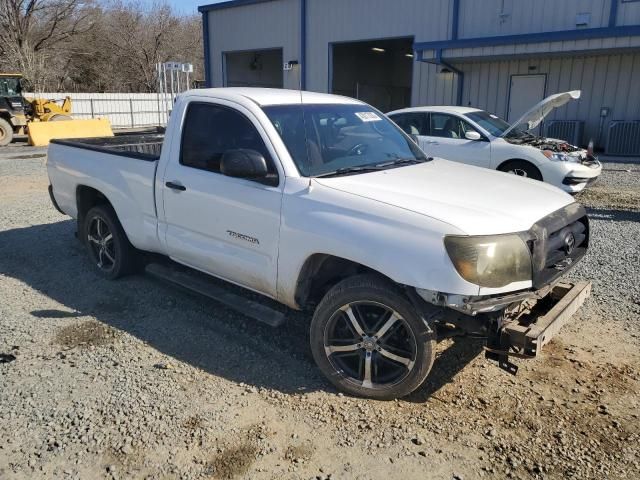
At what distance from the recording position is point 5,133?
2166cm

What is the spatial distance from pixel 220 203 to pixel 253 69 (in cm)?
2863

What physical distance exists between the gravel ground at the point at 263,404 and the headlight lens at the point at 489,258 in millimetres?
932

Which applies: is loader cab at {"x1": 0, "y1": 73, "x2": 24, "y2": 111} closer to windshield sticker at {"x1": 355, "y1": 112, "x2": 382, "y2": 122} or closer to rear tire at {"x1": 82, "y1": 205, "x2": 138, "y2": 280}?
rear tire at {"x1": 82, "y1": 205, "x2": 138, "y2": 280}

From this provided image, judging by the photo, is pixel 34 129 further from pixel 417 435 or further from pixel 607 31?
pixel 417 435

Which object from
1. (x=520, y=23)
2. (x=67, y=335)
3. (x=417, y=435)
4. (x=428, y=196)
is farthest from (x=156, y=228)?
(x=520, y=23)

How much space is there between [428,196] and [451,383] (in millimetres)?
1325

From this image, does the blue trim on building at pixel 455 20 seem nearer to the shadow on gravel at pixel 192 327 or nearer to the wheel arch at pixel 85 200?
the wheel arch at pixel 85 200

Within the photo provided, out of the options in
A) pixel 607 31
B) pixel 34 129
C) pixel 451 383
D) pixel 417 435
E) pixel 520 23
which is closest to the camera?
pixel 417 435

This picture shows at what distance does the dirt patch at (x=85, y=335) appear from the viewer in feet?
14.2

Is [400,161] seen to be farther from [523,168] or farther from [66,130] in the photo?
[66,130]

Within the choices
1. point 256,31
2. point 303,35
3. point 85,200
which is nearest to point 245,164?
point 85,200

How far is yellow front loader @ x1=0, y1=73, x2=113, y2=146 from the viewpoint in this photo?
21.0m

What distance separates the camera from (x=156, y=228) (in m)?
4.82

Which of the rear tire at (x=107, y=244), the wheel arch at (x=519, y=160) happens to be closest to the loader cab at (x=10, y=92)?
the rear tire at (x=107, y=244)
